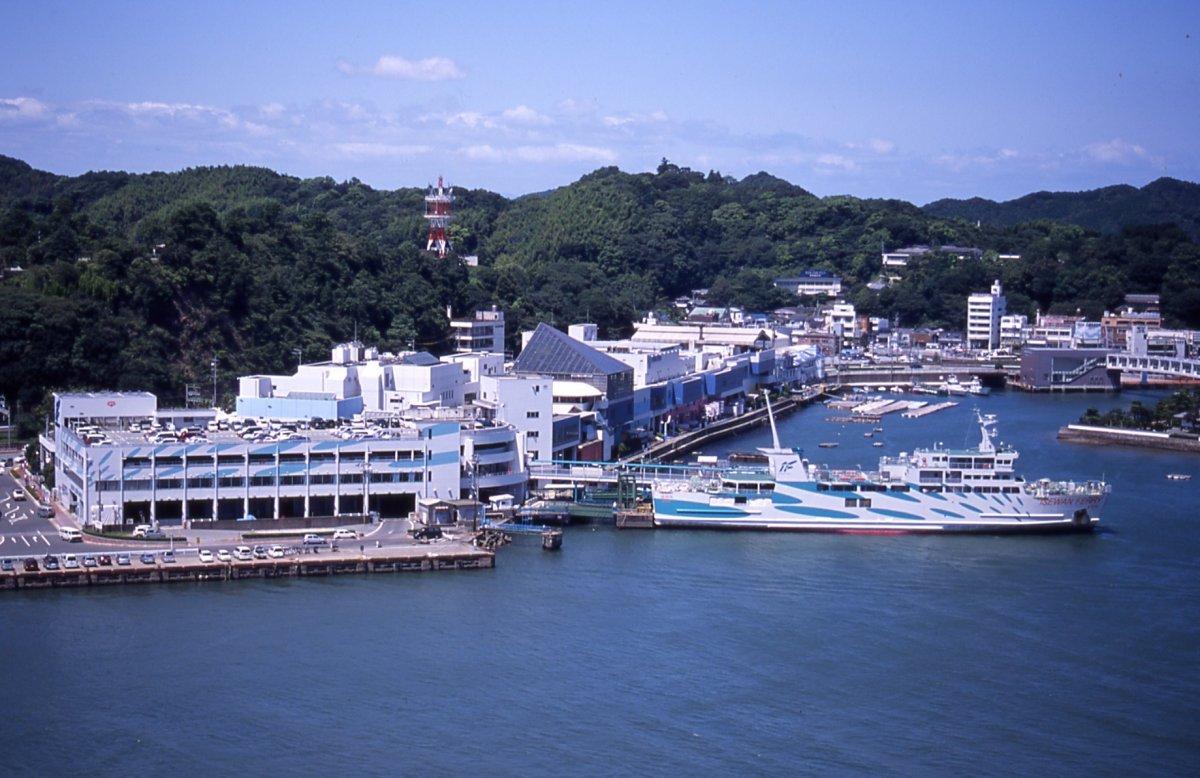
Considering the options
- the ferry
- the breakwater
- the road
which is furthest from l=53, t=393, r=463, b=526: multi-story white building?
the breakwater

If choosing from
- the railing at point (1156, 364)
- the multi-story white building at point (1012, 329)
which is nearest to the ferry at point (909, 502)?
the railing at point (1156, 364)

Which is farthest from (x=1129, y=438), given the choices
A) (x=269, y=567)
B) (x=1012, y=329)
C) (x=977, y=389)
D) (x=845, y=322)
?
(x=845, y=322)

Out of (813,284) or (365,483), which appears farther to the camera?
(813,284)

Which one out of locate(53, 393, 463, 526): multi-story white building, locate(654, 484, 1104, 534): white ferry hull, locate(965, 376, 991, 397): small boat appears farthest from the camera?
locate(965, 376, 991, 397): small boat

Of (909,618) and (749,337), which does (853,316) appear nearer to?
(749,337)

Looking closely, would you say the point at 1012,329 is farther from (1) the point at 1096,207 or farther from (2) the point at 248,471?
(1) the point at 1096,207

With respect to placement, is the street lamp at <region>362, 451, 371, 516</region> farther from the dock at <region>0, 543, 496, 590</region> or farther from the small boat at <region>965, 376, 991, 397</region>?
the small boat at <region>965, 376, 991, 397</region>

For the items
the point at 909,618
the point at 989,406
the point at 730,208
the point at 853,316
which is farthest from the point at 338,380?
the point at 730,208
